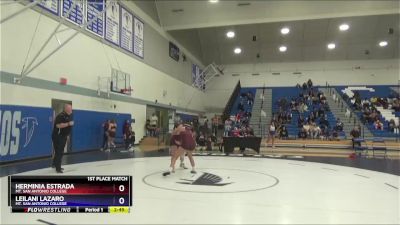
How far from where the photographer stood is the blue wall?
9859mm

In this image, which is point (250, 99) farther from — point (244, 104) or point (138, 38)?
point (138, 38)

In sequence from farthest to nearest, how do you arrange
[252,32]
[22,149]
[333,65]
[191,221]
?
[333,65], [252,32], [22,149], [191,221]

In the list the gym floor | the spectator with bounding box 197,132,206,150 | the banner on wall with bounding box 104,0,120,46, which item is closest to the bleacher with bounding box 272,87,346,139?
the spectator with bounding box 197,132,206,150

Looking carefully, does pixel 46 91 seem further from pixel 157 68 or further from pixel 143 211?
pixel 157 68

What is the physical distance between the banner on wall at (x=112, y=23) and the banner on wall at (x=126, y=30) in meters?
0.46

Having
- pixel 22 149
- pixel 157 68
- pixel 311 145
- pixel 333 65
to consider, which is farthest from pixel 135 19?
pixel 333 65

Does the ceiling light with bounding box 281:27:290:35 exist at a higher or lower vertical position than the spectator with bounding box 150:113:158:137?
higher

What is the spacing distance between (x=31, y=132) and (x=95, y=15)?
6524mm

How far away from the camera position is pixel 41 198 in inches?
165

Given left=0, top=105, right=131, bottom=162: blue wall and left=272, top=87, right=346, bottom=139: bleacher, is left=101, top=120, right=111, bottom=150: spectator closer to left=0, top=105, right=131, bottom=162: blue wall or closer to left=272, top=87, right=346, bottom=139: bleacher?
left=0, top=105, right=131, bottom=162: blue wall

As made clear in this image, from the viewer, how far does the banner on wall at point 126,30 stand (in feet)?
56.2

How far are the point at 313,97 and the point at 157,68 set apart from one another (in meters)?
14.0

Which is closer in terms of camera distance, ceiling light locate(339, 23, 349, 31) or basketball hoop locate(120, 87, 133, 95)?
basketball hoop locate(120, 87, 133, 95)
